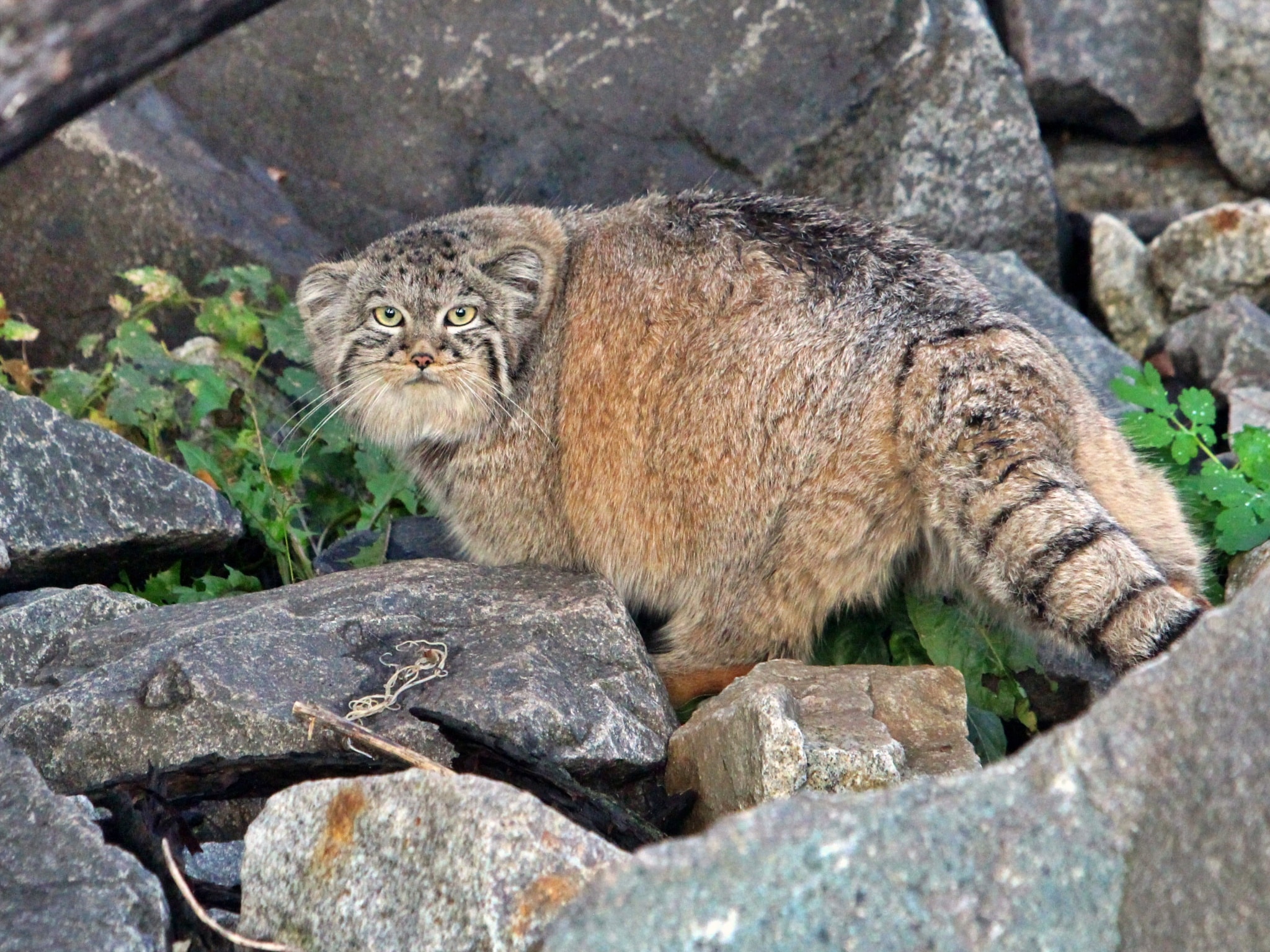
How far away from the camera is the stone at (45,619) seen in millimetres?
4602

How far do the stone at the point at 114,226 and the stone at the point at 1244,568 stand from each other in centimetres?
447

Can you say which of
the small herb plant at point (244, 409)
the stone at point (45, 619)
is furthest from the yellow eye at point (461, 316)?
the stone at point (45, 619)

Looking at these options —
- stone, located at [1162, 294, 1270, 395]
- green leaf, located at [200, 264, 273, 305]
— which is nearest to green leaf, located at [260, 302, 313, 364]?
green leaf, located at [200, 264, 273, 305]

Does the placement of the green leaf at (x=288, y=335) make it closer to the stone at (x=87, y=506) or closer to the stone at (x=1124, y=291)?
the stone at (x=87, y=506)

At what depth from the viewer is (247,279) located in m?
6.68

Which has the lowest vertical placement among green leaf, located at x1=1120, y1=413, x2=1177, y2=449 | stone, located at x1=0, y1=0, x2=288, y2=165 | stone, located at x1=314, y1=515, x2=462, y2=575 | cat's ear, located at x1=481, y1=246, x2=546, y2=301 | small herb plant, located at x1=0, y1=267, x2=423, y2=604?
stone, located at x1=314, y1=515, x2=462, y2=575

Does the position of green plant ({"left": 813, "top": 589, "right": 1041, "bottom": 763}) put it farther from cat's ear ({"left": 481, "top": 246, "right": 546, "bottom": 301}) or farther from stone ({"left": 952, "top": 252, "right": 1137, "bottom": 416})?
cat's ear ({"left": 481, "top": 246, "right": 546, "bottom": 301})

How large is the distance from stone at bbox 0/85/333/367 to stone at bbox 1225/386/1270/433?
14.4 ft

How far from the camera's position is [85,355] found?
22.7 ft

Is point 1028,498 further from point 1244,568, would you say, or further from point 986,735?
point 1244,568

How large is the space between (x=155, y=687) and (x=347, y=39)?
4.36 metres

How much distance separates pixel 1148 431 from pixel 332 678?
329 cm

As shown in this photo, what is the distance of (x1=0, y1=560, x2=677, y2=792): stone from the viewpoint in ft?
13.3

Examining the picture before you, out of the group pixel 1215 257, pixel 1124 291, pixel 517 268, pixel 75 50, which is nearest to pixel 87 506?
pixel 517 268
